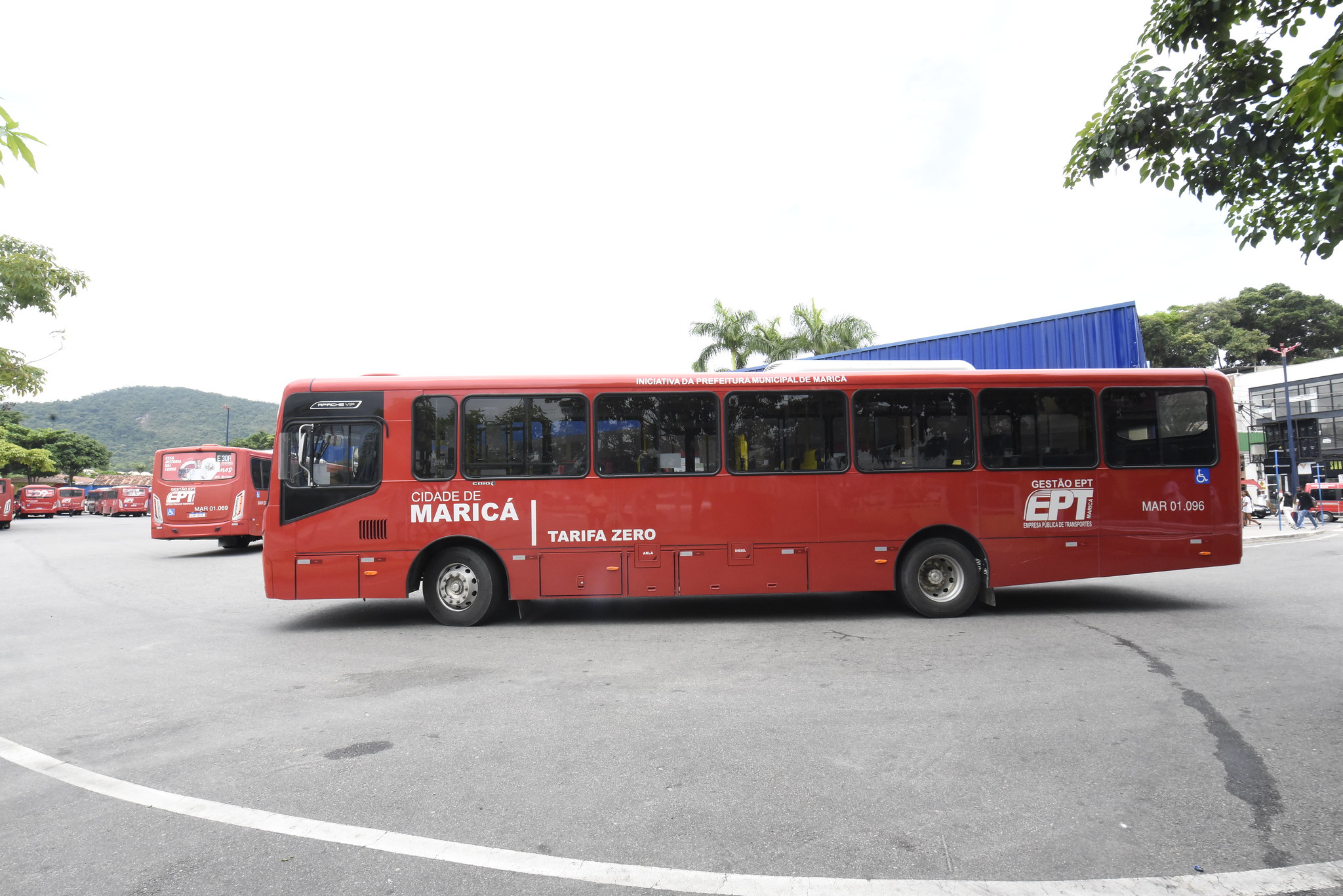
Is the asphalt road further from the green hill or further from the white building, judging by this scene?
the green hill

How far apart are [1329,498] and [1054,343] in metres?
32.8

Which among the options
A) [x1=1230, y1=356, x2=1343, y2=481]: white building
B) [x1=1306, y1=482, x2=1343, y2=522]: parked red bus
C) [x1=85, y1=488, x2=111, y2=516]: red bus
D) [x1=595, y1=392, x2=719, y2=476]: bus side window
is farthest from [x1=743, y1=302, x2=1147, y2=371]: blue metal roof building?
[x1=85, y1=488, x2=111, y2=516]: red bus

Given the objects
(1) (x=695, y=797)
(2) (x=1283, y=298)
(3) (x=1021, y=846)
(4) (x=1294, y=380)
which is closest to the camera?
(3) (x=1021, y=846)

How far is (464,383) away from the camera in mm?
8945

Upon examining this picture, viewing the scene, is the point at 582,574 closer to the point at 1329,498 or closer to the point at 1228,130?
the point at 1228,130

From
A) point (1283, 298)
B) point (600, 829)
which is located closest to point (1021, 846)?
point (600, 829)

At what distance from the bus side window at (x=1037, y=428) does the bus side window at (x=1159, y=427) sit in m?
0.25

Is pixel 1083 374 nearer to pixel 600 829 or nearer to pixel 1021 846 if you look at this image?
pixel 1021 846

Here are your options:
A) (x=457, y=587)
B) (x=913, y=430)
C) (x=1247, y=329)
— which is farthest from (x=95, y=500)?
(x=1247, y=329)

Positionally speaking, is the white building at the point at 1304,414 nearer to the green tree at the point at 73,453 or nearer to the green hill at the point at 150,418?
the green tree at the point at 73,453

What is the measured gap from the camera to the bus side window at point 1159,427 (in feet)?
29.9

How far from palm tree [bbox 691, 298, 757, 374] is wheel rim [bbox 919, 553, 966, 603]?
91.0ft

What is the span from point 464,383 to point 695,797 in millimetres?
6309

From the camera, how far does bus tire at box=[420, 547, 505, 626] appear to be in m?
8.74
